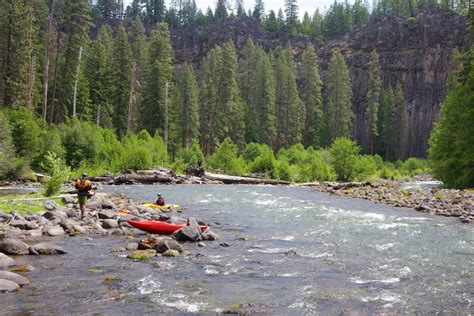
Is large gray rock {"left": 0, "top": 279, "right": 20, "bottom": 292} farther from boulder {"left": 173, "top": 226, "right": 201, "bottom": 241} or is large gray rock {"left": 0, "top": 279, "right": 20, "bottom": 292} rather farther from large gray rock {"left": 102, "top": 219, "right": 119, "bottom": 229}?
large gray rock {"left": 102, "top": 219, "right": 119, "bottom": 229}

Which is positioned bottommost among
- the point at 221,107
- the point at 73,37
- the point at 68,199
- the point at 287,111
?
the point at 68,199

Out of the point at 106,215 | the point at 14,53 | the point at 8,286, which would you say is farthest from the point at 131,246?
the point at 14,53

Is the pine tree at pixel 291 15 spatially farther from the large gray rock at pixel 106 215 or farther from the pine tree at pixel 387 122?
the large gray rock at pixel 106 215

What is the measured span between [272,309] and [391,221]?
1062 centimetres

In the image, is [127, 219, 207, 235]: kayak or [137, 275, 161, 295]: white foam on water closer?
[137, 275, 161, 295]: white foam on water

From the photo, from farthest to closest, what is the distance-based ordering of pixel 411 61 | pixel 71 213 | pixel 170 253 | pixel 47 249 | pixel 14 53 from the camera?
1. pixel 411 61
2. pixel 14 53
3. pixel 71 213
4. pixel 170 253
5. pixel 47 249

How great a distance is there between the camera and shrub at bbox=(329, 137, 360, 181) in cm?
3859

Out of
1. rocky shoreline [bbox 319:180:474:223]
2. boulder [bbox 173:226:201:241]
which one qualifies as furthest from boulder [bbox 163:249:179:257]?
rocky shoreline [bbox 319:180:474:223]

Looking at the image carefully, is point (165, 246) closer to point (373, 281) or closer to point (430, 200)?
point (373, 281)

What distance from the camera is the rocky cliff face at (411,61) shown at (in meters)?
87.5

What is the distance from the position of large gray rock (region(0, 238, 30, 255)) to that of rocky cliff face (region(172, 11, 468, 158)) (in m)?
78.9

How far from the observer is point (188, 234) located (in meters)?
12.3

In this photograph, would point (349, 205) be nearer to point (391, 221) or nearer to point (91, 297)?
point (391, 221)

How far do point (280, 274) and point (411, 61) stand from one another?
91.8 m
